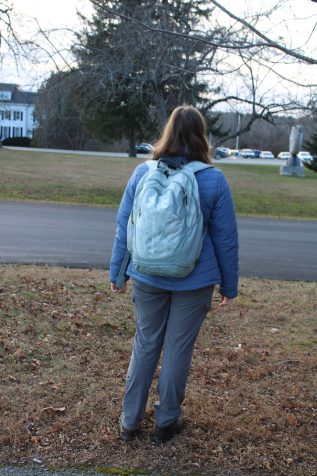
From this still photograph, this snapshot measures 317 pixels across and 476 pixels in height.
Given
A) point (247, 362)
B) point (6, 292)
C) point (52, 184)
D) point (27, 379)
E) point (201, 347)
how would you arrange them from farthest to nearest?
point (52, 184) → point (6, 292) → point (201, 347) → point (247, 362) → point (27, 379)

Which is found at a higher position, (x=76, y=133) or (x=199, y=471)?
(x=76, y=133)

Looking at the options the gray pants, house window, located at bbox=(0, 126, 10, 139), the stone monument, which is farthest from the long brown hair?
house window, located at bbox=(0, 126, 10, 139)

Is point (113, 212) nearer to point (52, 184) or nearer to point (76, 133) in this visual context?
point (52, 184)

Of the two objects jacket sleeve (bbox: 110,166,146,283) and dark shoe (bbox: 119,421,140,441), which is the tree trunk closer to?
jacket sleeve (bbox: 110,166,146,283)

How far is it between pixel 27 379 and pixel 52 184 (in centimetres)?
1761

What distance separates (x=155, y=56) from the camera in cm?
857

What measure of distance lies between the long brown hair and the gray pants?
0.76 m

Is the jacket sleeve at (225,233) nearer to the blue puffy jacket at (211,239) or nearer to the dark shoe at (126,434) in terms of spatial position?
the blue puffy jacket at (211,239)

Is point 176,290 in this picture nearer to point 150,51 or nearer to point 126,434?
point 126,434

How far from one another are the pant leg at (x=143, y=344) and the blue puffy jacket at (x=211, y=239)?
0.11 m

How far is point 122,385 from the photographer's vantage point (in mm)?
4375

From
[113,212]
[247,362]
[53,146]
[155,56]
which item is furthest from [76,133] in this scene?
[247,362]

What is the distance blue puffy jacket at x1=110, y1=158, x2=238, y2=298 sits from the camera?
3.31 m

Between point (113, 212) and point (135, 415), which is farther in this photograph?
point (113, 212)
